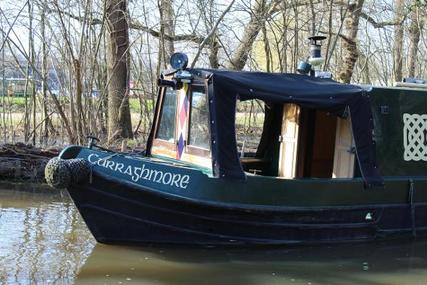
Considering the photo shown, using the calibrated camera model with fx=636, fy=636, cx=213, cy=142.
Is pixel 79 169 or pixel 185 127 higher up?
pixel 185 127

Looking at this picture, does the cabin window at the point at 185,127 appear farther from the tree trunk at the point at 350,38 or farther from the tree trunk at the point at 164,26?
the tree trunk at the point at 350,38

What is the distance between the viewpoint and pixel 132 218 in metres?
7.70

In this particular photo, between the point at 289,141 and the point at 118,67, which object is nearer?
the point at 289,141

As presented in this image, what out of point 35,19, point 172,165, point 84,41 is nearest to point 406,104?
point 172,165

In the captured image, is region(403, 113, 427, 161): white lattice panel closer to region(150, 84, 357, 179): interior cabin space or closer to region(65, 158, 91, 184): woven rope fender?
region(150, 84, 357, 179): interior cabin space

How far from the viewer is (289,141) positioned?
347 inches

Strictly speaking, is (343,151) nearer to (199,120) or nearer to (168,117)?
(199,120)

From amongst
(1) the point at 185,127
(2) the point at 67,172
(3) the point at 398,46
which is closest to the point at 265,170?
(1) the point at 185,127

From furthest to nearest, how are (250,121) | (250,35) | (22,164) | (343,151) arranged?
(250,121), (250,35), (22,164), (343,151)

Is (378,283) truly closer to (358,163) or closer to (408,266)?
(408,266)

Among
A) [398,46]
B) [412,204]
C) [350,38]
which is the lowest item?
[412,204]

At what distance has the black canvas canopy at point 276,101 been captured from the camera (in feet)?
24.6

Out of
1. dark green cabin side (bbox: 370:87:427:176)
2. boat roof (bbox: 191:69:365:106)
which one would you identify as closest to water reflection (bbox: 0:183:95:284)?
boat roof (bbox: 191:69:365:106)

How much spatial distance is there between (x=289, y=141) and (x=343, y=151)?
0.76m
